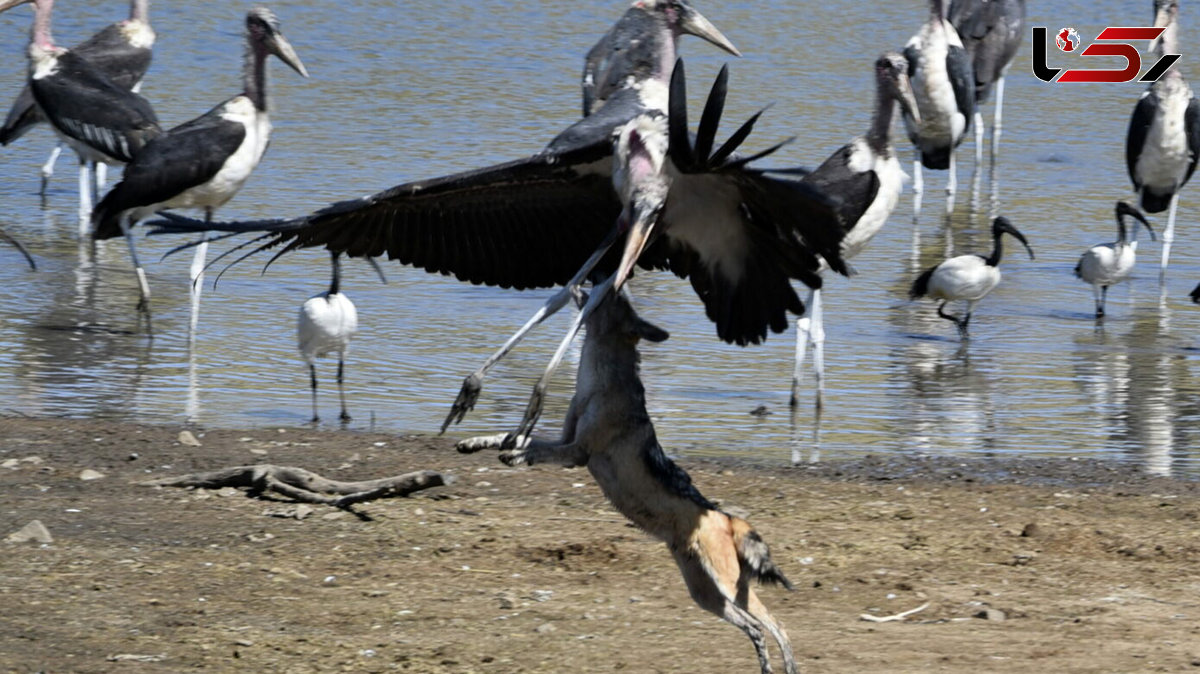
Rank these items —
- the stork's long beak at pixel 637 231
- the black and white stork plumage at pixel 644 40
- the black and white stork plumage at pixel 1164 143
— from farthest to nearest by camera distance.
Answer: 1. the black and white stork plumage at pixel 1164 143
2. the black and white stork plumage at pixel 644 40
3. the stork's long beak at pixel 637 231

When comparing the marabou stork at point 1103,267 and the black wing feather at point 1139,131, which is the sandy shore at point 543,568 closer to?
the marabou stork at point 1103,267

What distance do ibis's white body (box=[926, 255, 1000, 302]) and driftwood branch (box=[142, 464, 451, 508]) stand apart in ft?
14.5

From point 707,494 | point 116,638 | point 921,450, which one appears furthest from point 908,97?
point 116,638

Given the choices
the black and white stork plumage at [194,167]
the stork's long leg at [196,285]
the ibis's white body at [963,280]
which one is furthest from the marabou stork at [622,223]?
the ibis's white body at [963,280]

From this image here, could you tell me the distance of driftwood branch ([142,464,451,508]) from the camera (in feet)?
22.6

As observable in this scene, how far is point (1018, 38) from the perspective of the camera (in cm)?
1641

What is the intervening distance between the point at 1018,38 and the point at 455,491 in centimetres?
1054

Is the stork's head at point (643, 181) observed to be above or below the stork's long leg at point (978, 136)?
above

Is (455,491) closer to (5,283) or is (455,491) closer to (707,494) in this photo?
(707,494)

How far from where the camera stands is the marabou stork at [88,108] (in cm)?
1173

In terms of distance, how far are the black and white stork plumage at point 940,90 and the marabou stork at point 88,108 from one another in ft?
18.0

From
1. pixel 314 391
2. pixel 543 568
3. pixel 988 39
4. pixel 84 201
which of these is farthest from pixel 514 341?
pixel 988 39

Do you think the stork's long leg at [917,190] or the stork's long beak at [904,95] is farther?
the stork's long leg at [917,190]

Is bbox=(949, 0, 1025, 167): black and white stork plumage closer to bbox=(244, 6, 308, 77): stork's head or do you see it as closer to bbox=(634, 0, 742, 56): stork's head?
bbox=(634, 0, 742, 56): stork's head
